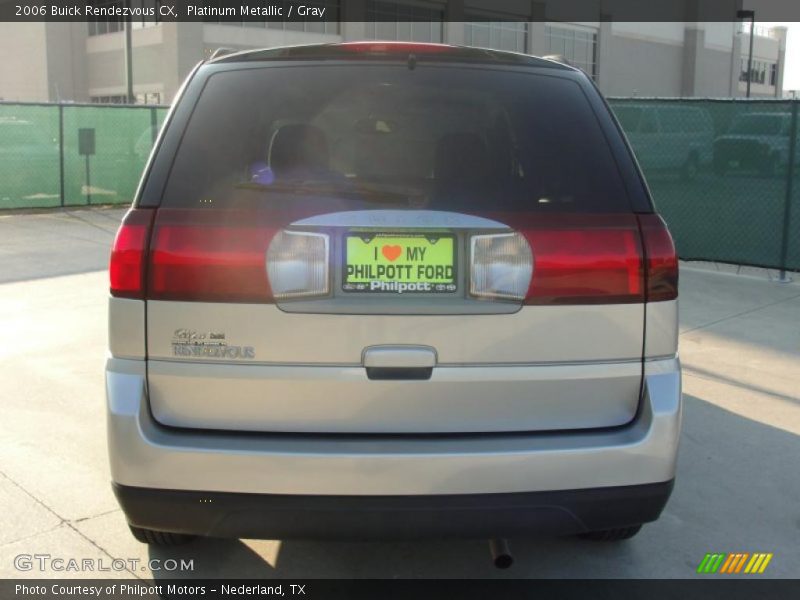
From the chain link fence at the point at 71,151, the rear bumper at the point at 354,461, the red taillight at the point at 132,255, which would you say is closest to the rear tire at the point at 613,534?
the rear bumper at the point at 354,461

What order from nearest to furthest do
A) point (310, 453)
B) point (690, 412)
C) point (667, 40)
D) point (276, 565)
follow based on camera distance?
point (310, 453)
point (276, 565)
point (690, 412)
point (667, 40)

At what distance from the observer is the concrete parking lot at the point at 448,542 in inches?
131

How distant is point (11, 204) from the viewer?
1500 cm

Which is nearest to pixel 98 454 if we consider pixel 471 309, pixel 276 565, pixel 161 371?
pixel 276 565

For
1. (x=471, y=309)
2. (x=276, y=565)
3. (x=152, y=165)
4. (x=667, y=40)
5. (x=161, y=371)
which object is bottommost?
(x=276, y=565)

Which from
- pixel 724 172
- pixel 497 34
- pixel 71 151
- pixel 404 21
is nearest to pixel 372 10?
pixel 404 21

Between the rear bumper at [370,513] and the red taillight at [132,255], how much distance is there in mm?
591

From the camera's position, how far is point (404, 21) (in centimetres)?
4038

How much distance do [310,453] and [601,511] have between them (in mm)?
891

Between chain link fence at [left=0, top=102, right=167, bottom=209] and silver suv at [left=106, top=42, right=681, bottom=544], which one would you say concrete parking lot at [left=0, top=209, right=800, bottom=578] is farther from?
chain link fence at [left=0, top=102, right=167, bottom=209]

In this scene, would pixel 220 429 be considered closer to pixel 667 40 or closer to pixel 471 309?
pixel 471 309

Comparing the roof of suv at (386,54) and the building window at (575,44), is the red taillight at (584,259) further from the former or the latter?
the building window at (575,44)

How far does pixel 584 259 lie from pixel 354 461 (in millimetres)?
900

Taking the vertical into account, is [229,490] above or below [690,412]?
above
